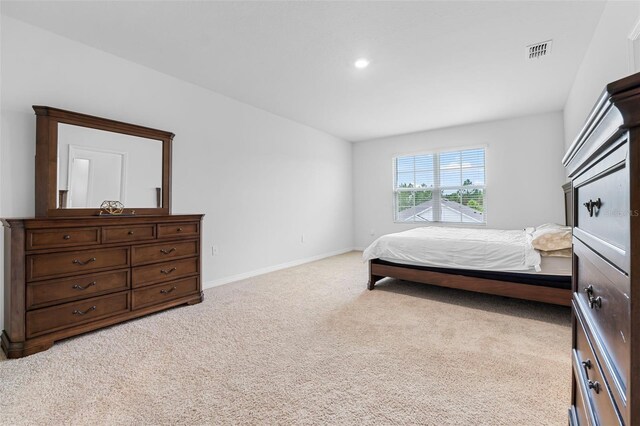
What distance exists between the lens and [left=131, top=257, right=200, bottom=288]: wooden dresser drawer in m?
2.54

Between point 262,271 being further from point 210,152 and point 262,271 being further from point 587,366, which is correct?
point 587,366

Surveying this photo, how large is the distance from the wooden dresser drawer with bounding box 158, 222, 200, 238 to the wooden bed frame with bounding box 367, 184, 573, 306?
6.61 feet

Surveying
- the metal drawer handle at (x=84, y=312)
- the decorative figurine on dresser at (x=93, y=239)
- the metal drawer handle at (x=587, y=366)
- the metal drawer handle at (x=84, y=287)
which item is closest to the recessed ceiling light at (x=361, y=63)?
the decorative figurine on dresser at (x=93, y=239)

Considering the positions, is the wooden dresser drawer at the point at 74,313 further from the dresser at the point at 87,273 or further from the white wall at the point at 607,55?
the white wall at the point at 607,55

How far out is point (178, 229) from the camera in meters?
2.85

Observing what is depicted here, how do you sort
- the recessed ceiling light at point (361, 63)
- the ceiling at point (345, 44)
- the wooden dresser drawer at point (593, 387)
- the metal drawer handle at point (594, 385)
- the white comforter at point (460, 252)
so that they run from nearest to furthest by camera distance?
the wooden dresser drawer at point (593, 387) → the metal drawer handle at point (594, 385) → the ceiling at point (345, 44) → the white comforter at point (460, 252) → the recessed ceiling light at point (361, 63)

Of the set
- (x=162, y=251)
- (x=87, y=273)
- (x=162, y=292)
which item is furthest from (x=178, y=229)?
(x=87, y=273)

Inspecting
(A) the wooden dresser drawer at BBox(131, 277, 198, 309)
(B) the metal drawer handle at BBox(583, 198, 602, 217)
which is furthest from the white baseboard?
(B) the metal drawer handle at BBox(583, 198, 602, 217)

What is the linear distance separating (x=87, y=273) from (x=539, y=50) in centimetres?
433

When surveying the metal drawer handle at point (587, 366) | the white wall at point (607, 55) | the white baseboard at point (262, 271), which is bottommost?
the white baseboard at point (262, 271)

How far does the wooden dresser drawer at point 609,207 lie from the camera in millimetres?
496

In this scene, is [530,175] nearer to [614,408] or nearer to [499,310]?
[499,310]

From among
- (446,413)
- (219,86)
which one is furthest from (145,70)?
(446,413)

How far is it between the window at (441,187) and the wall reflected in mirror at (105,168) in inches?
173
